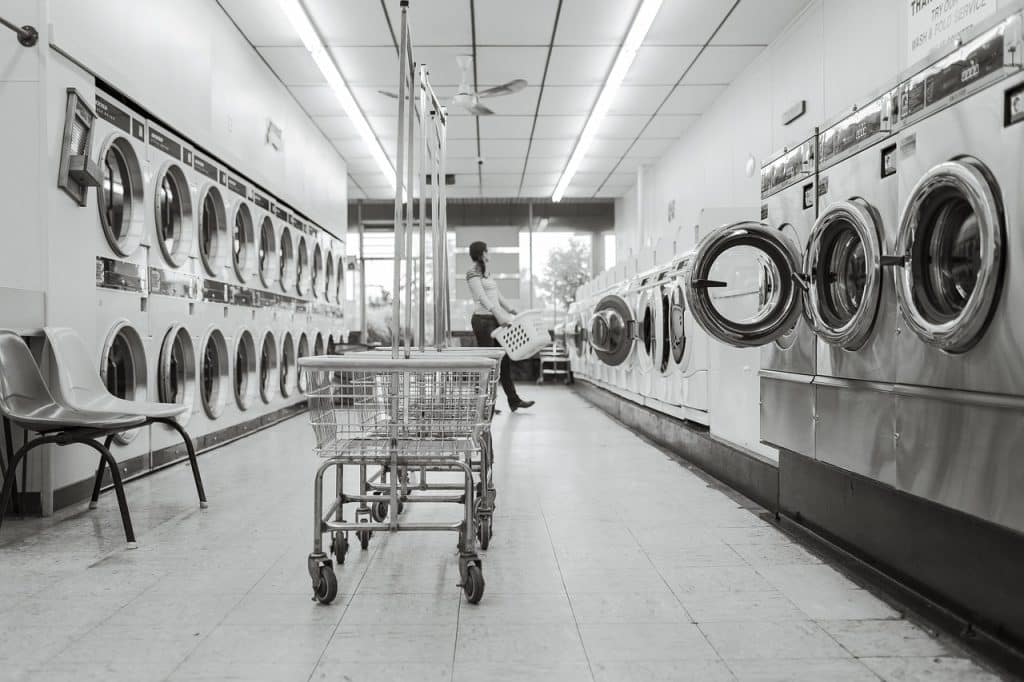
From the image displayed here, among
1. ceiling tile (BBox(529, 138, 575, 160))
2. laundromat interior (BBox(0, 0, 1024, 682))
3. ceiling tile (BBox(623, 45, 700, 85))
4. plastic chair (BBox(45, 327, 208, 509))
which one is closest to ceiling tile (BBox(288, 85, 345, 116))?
laundromat interior (BBox(0, 0, 1024, 682))

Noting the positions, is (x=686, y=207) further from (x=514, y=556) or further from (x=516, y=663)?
(x=516, y=663)

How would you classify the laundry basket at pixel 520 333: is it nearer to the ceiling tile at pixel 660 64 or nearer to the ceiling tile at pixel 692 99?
the ceiling tile at pixel 660 64

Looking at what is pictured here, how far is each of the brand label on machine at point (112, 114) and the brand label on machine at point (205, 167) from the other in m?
0.87

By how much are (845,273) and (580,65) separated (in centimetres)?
445

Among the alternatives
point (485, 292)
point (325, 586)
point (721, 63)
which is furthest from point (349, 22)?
point (325, 586)

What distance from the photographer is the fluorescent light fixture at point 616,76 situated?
5.36 meters

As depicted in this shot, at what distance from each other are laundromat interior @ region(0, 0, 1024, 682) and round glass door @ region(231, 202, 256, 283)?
0.02 m

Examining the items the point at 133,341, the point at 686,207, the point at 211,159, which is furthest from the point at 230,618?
the point at 686,207

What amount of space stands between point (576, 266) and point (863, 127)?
35.9 feet

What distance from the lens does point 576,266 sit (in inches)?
525

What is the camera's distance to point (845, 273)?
2.59 m

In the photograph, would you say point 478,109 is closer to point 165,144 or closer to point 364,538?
point 165,144

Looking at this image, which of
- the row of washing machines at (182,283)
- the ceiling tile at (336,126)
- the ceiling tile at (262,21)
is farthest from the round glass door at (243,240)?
the ceiling tile at (336,126)

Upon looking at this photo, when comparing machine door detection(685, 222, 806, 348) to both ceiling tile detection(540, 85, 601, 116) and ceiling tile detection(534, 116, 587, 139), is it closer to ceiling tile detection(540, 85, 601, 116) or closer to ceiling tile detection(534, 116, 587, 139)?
ceiling tile detection(540, 85, 601, 116)
